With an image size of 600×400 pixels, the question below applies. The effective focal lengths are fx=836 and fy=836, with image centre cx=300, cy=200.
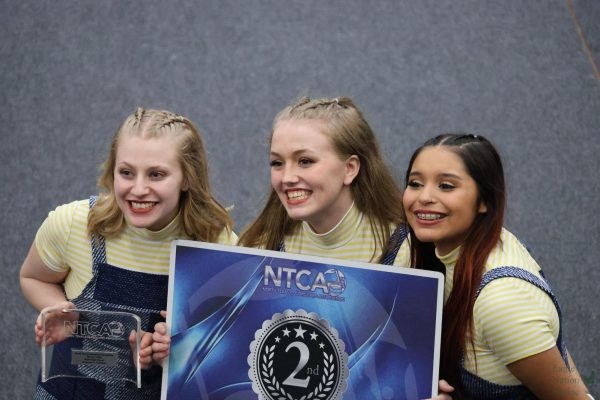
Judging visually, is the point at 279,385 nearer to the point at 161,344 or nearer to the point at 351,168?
the point at 161,344

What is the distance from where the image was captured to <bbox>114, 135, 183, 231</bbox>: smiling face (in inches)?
56.1

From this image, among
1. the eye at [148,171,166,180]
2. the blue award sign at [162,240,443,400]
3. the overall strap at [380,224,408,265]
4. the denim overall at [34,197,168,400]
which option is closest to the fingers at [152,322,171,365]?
the blue award sign at [162,240,443,400]

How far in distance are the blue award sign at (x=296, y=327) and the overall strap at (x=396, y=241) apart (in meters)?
0.19

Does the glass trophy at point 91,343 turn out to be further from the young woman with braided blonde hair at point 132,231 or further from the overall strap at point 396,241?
the overall strap at point 396,241

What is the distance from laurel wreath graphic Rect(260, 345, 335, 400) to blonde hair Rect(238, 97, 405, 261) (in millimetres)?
268

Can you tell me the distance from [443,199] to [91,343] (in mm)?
612

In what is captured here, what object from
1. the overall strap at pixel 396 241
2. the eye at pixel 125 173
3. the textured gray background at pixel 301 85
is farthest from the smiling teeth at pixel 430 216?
the textured gray background at pixel 301 85

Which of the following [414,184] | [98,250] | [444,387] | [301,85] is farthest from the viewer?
[301,85]

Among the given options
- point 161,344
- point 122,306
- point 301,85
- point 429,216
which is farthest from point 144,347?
point 301,85

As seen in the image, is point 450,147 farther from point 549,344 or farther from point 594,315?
point 594,315

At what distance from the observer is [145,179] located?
1.43 metres

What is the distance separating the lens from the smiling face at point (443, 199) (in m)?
1.32

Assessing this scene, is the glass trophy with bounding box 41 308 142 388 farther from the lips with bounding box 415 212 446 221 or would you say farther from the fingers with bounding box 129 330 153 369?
the lips with bounding box 415 212 446 221

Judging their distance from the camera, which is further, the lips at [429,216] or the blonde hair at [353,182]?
the blonde hair at [353,182]
